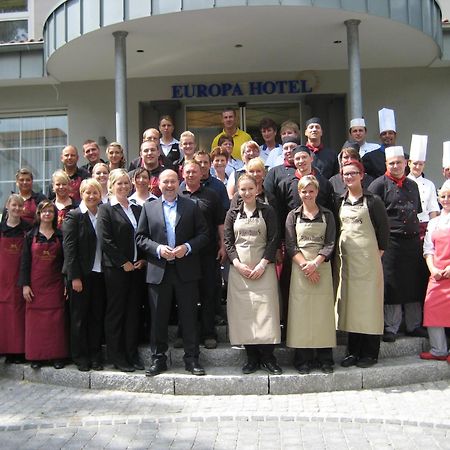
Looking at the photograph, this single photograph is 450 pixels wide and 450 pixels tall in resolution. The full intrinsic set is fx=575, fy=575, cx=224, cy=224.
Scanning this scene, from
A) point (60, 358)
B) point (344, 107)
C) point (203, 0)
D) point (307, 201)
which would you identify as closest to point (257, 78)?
point (344, 107)

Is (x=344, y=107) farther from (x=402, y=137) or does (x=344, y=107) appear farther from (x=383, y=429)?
(x=383, y=429)

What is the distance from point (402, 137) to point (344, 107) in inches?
50.8

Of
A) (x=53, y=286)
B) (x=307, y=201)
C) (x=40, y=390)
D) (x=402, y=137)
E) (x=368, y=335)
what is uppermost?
(x=402, y=137)

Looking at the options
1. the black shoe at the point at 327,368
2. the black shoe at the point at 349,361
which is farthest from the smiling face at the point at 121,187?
the black shoe at the point at 349,361

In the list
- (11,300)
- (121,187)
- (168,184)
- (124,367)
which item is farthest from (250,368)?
(11,300)

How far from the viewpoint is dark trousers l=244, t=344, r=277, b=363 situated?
539 centimetres

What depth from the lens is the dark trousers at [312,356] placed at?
211 inches

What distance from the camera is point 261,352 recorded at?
544 cm

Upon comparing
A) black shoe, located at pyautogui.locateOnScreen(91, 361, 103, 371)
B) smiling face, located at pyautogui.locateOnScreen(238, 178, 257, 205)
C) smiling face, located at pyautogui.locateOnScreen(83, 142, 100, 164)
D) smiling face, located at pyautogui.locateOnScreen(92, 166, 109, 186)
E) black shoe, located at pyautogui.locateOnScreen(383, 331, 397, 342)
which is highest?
smiling face, located at pyautogui.locateOnScreen(83, 142, 100, 164)

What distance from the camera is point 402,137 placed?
11.4m

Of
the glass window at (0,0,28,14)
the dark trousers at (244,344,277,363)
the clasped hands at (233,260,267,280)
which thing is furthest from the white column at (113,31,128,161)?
the glass window at (0,0,28,14)

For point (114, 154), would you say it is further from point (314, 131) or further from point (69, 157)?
point (314, 131)

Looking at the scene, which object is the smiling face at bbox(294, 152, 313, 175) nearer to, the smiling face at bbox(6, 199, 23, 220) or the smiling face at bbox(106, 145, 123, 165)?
the smiling face at bbox(106, 145, 123, 165)

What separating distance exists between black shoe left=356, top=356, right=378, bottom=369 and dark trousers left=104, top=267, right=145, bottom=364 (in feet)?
7.08
